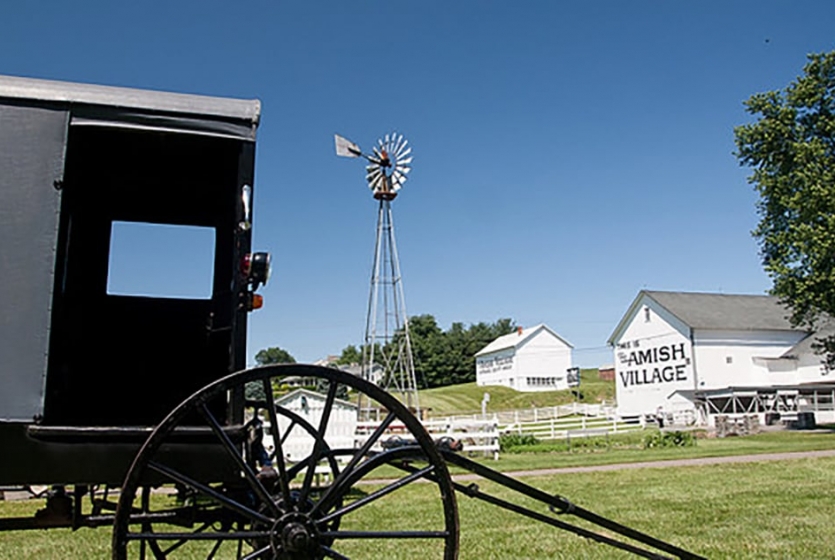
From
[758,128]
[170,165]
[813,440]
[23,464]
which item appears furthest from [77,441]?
[758,128]

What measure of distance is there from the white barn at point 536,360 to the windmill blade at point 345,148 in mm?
46165

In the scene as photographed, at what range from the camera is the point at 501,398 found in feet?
201

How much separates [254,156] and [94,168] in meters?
1.69

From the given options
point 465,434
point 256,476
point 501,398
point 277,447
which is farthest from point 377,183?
point 501,398

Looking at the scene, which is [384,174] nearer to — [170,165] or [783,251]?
[783,251]

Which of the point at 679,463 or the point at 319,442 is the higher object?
the point at 319,442

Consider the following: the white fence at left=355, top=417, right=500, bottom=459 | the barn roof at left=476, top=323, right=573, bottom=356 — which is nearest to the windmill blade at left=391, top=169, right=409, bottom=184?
the white fence at left=355, top=417, right=500, bottom=459

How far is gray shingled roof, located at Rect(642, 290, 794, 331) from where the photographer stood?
4475 centimetres

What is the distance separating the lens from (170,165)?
13.9ft

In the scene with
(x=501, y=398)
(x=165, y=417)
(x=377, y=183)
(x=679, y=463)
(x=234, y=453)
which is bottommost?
(x=679, y=463)

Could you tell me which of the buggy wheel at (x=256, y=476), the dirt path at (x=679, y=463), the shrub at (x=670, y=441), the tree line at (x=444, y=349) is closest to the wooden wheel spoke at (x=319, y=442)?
the buggy wheel at (x=256, y=476)

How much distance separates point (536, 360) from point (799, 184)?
46.1m

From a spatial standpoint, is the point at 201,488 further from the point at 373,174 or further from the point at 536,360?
the point at 536,360

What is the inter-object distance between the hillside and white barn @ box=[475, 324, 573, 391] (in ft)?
14.0
